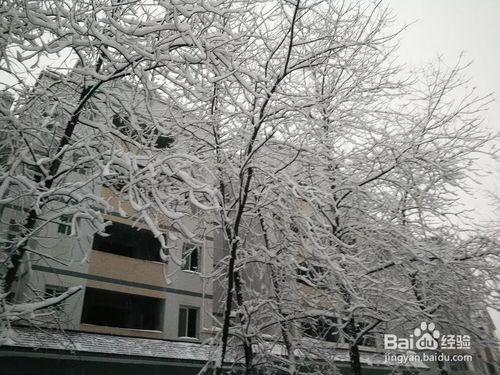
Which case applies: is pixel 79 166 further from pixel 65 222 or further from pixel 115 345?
pixel 115 345

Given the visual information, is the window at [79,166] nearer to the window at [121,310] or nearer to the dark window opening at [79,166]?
the dark window opening at [79,166]

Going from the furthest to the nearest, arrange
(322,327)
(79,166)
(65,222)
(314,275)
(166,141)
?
(322,327)
(166,141)
(314,275)
(79,166)
(65,222)

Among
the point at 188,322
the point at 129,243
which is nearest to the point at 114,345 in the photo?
the point at 188,322

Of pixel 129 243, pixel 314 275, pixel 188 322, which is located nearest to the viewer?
pixel 314 275

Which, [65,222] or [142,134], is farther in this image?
[142,134]

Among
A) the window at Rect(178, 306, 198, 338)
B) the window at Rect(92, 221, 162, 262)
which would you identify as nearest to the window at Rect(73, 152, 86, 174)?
the window at Rect(92, 221, 162, 262)

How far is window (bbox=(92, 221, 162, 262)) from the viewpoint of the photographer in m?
16.3

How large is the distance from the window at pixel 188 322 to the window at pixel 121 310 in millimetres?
978

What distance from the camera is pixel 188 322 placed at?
51.9 feet

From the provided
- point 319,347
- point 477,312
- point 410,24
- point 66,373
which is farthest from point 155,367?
point 410,24

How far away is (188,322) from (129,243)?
4.73 meters

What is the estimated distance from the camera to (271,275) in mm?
6949

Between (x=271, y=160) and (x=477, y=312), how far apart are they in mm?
6776

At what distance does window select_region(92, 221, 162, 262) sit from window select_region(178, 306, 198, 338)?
2.88 metres
